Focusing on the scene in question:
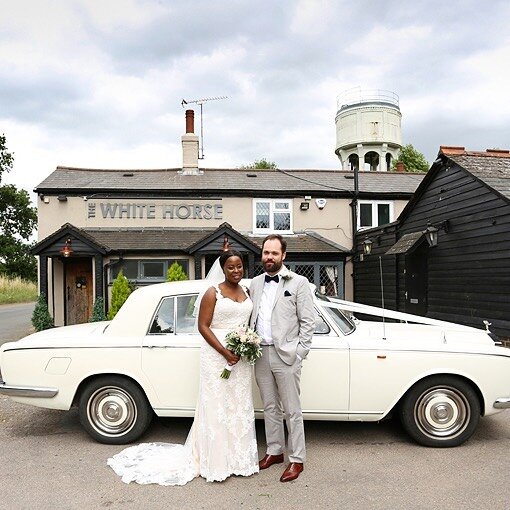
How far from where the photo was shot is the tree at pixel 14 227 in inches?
1396

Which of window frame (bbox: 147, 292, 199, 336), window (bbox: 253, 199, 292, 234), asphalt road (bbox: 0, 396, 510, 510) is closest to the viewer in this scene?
asphalt road (bbox: 0, 396, 510, 510)

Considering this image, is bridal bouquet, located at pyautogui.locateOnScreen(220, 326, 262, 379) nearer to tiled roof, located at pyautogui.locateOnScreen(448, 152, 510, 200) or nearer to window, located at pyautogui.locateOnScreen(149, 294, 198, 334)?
window, located at pyautogui.locateOnScreen(149, 294, 198, 334)

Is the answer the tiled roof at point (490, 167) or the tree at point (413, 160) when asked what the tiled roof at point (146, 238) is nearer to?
the tiled roof at point (490, 167)

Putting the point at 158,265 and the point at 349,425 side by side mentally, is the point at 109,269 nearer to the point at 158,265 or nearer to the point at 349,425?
the point at 158,265

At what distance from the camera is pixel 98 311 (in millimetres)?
13578

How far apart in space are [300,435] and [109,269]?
12078mm

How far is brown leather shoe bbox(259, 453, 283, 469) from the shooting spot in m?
4.03

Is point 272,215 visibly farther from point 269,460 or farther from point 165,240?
point 269,460

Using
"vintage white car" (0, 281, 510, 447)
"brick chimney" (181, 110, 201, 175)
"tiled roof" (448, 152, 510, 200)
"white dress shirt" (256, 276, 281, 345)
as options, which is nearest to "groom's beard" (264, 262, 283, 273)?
"white dress shirt" (256, 276, 281, 345)

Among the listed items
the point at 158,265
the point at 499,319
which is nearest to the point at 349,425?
the point at 499,319

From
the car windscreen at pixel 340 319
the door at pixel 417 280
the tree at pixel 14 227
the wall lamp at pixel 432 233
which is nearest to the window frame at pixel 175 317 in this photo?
the car windscreen at pixel 340 319

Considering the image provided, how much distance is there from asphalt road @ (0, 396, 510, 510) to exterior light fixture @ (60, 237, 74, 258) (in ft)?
29.7

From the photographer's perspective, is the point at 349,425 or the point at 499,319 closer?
the point at 349,425

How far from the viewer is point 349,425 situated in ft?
17.1
